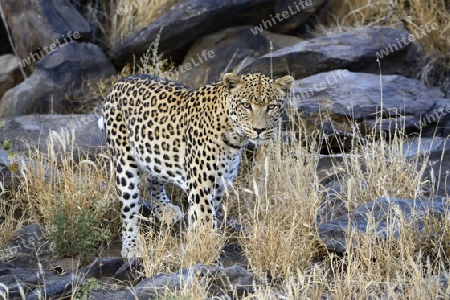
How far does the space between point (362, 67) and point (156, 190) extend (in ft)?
11.8

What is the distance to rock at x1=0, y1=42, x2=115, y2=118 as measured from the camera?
10680 mm

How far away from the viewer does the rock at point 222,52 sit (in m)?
10.9

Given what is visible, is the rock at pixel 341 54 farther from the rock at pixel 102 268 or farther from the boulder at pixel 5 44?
the rock at pixel 102 268

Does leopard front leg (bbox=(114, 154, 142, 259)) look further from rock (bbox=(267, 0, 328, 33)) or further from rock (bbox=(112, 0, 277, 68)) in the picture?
rock (bbox=(267, 0, 328, 33))

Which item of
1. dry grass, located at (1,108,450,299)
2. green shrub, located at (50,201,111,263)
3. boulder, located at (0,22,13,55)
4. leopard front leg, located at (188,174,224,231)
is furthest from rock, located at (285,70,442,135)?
boulder, located at (0,22,13,55)

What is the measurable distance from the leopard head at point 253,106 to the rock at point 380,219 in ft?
3.16

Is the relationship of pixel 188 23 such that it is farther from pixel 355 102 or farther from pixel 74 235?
pixel 74 235

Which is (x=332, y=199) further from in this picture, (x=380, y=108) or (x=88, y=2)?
(x=88, y=2)

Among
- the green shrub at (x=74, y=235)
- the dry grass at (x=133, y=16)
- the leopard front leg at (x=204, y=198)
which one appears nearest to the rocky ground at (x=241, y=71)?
the green shrub at (x=74, y=235)

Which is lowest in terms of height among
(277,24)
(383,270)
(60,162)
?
(383,270)

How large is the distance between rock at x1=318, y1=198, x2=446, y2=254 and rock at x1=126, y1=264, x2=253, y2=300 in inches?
38.5

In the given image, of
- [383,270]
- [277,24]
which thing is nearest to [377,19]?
[277,24]

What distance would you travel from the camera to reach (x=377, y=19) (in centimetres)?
1189

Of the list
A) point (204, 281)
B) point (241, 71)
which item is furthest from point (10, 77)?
point (204, 281)
